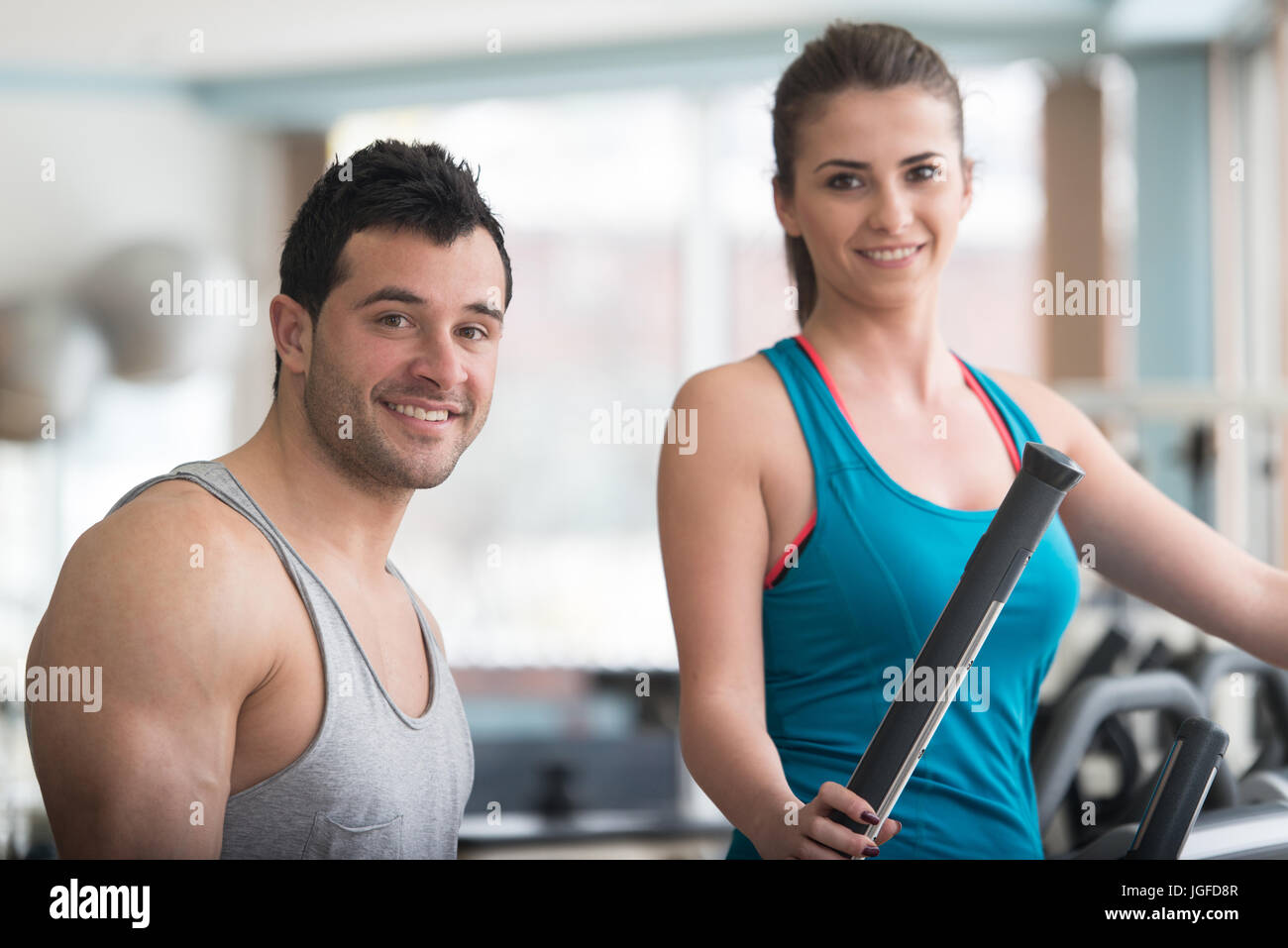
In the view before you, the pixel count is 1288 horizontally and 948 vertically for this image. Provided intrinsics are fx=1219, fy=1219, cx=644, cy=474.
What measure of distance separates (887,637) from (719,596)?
0.35ft

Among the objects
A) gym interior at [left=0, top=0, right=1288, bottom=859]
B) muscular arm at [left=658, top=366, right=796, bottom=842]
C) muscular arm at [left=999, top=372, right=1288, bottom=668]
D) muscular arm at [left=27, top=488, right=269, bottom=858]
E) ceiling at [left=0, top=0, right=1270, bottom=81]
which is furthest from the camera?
ceiling at [left=0, top=0, right=1270, bottom=81]

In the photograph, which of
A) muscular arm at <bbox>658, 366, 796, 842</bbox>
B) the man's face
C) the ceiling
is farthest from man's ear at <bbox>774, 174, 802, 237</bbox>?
the ceiling

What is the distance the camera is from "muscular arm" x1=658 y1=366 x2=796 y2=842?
67cm

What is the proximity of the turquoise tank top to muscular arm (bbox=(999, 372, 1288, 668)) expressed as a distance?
55 mm

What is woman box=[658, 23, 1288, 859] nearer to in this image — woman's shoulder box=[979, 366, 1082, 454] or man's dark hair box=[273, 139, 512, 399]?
woman's shoulder box=[979, 366, 1082, 454]

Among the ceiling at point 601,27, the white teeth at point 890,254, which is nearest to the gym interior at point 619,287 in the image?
the ceiling at point 601,27

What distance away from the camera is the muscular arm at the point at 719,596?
26.2 inches

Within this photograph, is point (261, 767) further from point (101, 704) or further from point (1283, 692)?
point (1283, 692)

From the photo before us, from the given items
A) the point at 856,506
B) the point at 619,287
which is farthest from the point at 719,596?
the point at 619,287

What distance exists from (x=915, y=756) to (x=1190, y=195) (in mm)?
3387

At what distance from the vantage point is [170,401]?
2.46 metres

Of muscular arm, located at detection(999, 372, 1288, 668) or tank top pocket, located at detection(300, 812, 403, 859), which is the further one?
muscular arm, located at detection(999, 372, 1288, 668)
